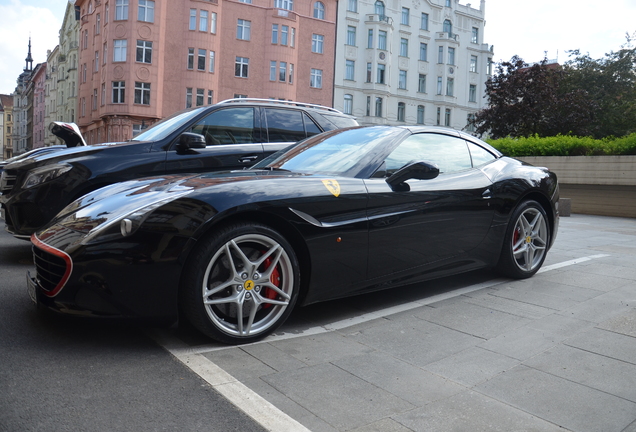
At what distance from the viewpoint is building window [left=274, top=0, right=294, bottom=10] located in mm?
41531

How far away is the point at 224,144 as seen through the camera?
620 cm

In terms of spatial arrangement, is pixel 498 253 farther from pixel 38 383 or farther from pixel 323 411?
pixel 38 383

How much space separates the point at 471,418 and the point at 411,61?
49618 millimetres

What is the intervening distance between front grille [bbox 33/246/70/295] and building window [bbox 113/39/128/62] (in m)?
36.5

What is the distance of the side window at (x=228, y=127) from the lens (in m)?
6.12

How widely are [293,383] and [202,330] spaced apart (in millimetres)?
650

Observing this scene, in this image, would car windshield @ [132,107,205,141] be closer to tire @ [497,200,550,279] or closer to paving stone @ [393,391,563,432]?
tire @ [497,200,550,279]

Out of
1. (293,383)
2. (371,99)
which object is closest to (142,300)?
(293,383)

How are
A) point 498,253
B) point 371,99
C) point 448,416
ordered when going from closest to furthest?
point 448,416
point 498,253
point 371,99

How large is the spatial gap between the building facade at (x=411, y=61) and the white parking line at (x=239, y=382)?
129ft

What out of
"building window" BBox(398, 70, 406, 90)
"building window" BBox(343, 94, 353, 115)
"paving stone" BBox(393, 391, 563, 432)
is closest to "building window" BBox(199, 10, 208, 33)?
"building window" BBox(343, 94, 353, 115)

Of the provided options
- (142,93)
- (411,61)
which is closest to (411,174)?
(142,93)

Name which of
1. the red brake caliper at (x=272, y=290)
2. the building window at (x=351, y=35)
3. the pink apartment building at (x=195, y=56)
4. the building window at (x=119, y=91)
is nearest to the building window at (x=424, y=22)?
the building window at (x=351, y=35)

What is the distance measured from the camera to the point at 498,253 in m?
4.89
